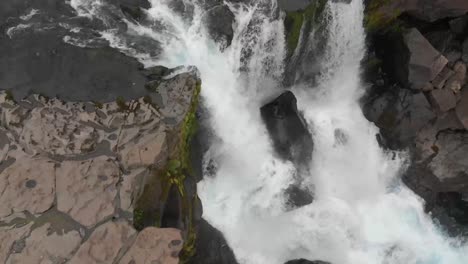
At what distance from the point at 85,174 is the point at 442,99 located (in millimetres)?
8306

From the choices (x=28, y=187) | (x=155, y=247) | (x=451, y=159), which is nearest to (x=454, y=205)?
(x=451, y=159)

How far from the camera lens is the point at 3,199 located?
6934 millimetres

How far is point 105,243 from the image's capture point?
672 centimetres

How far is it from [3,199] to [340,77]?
27.2 feet

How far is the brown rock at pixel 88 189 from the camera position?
6930 millimetres

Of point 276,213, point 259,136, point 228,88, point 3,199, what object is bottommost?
point 276,213

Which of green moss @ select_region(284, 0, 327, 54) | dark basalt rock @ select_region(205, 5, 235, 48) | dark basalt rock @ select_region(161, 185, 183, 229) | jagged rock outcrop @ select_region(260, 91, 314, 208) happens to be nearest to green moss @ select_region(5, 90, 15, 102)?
dark basalt rock @ select_region(161, 185, 183, 229)

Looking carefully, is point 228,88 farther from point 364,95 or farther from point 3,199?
point 3,199

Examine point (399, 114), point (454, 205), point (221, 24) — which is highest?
point (221, 24)

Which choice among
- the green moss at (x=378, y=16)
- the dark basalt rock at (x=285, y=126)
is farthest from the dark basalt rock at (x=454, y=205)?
the green moss at (x=378, y=16)

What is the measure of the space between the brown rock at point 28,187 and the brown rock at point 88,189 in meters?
0.16

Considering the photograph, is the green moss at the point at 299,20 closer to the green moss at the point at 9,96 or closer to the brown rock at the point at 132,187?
the brown rock at the point at 132,187

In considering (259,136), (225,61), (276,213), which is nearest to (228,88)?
(225,61)

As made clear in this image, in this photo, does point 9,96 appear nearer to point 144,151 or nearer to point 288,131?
point 144,151
